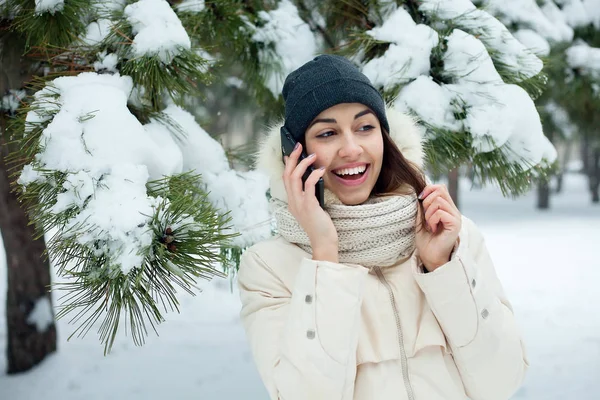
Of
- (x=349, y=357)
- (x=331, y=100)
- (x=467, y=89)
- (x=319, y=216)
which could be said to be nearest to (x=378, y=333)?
(x=349, y=357)

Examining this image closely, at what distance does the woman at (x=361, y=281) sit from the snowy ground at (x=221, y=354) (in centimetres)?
186

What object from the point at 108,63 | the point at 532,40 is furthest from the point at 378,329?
the point at 532,40

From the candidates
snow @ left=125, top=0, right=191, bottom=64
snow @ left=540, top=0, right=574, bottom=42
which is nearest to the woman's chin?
snow @ left=125, top=0, right=191, bottom=64

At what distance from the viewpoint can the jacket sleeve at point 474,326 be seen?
121 centimetres

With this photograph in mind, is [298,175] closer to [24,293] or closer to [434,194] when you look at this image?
[434,194]

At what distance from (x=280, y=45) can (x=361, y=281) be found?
48.7 inches

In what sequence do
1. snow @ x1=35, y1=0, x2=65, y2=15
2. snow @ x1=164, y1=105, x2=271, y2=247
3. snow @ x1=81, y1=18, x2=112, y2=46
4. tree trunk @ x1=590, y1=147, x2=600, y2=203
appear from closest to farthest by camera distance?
snow @ x1=35, y1=0, x2=65, y2=15 < snow @ x1=81, y1=18, x2=112, y2=46 < snow @ x1=164, y1=105, x2=271, y2=247 < tree trunk @ x1=590, y1=147, x2=600, y2=203

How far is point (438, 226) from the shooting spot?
125cm

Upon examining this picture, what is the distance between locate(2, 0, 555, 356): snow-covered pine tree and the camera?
1115mm

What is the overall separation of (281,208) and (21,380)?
2.57 metres

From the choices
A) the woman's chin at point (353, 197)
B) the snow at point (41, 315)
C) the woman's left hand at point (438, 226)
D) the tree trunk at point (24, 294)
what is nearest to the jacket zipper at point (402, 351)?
the woman's left hand at point (438, 226)

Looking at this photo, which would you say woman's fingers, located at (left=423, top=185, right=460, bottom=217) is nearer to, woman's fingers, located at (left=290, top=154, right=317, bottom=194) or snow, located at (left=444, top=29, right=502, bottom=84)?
woman's fingers, located at (left=290, top=154, right=317, bottom=194)

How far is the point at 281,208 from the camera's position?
1365 millimetres

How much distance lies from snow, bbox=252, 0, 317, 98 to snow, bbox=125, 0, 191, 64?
0.69 m
